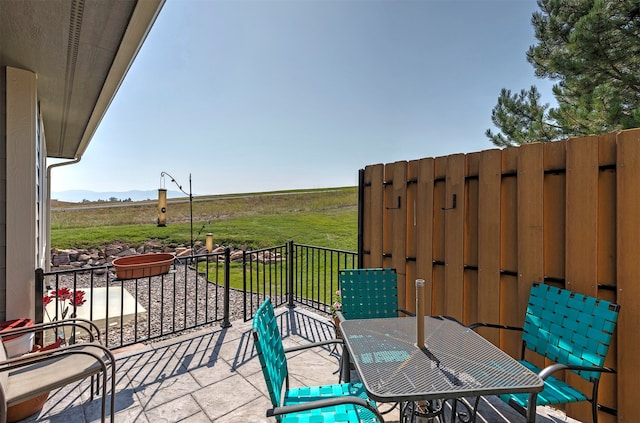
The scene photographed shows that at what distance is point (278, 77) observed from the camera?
22.6 feet

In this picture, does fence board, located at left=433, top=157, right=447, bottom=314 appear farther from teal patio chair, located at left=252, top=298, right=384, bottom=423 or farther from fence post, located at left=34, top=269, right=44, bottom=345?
fence post, located at left=34, top=269, right=44, bottom=345

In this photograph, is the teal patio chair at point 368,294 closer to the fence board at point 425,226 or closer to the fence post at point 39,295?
the fence board at point 425,226

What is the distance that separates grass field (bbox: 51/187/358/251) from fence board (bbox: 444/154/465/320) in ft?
25.8

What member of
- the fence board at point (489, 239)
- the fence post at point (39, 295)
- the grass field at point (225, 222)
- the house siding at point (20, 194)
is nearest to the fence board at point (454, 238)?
the fence board at point (489, 239)

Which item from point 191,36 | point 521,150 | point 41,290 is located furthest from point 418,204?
point 191,36

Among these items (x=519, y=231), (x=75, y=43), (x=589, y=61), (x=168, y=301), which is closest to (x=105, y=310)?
(x=168, y=301)

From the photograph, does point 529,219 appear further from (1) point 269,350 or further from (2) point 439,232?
(1) point 269,350

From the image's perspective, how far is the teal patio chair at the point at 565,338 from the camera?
1538mm

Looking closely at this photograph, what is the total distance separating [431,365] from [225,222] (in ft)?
46.5

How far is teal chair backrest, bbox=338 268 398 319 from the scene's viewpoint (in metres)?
2.51

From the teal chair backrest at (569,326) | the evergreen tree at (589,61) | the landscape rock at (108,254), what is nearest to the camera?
the teal chair backrest at (569,326)

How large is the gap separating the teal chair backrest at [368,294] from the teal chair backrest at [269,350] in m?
0.96

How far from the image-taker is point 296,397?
160cm

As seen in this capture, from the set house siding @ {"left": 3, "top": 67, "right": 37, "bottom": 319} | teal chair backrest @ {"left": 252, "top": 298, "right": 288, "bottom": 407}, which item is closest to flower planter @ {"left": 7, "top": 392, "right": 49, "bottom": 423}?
house siding @ {"left": 3, "top": 67, "right": 37, "bottom": 319}
